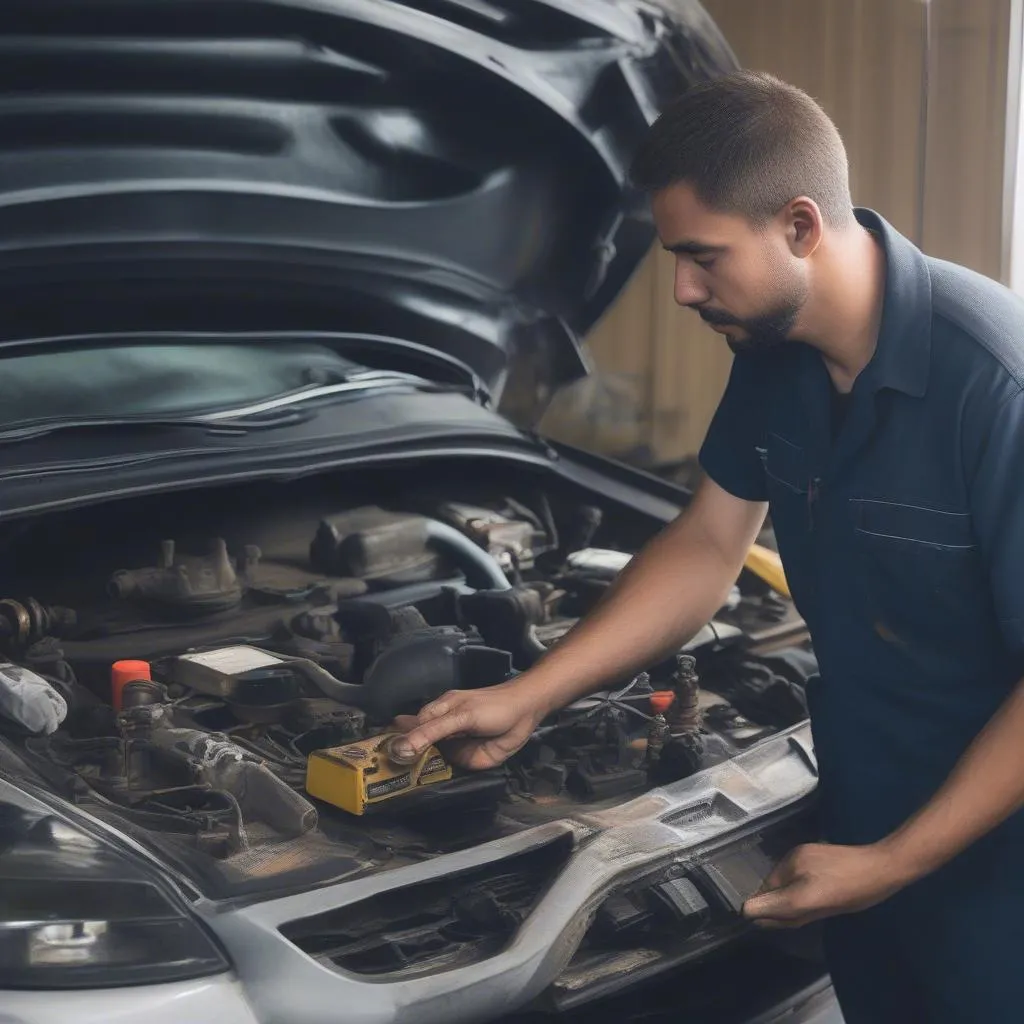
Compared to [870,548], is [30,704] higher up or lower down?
lower down

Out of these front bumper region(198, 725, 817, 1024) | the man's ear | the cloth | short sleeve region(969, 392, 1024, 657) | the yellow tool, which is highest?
the man's ear

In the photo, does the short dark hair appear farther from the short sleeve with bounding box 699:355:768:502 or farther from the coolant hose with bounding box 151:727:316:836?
the coolant hose with bounding box 151:727:316:836

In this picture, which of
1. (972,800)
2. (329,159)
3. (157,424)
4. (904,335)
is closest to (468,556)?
(157,424)

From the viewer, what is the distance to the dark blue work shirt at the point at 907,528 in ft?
3.76

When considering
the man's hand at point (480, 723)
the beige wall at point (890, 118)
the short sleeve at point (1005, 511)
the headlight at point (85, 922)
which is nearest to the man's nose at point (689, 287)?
the short sleeve at point (1005, 511)

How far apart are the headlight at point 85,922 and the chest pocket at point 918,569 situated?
68cm

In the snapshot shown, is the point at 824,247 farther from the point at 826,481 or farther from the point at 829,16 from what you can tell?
the point at 829,16

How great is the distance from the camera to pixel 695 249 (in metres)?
1.16

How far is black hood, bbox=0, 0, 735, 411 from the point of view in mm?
1578

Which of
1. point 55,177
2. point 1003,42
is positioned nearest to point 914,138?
point 1003,42

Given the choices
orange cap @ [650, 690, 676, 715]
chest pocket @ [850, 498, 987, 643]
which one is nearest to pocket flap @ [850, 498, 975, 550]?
chest pocket @ [850, 498, 987, 643]

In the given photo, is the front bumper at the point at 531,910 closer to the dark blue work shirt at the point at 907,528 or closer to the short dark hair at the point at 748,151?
the dark blue work shirt at the point at 907,528

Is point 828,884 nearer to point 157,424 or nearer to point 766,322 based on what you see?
point 766,322

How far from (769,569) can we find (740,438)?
550 millimetres
